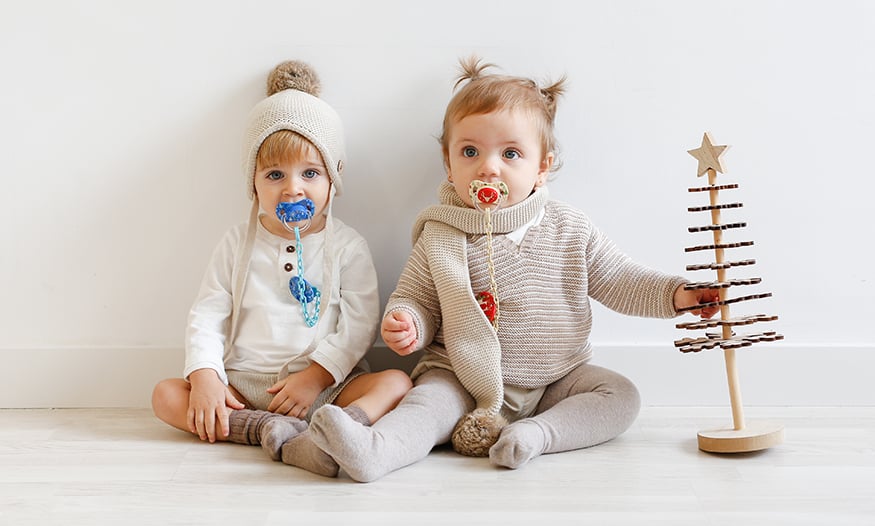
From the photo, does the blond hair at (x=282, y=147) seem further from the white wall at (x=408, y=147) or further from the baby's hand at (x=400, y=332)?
the baby's hand at (x=400, y=332)

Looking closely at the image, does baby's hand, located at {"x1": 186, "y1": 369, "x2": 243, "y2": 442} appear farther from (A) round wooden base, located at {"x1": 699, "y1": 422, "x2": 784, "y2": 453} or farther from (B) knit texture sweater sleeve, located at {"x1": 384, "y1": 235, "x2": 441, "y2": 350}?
(A) round wooden base, located at {"x1": 699, "y1": 422, "x2": 784, "y2": 453}

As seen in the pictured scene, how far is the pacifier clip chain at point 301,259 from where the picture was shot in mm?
1671

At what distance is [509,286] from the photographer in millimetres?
1629

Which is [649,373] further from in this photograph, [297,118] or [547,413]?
[297,118]

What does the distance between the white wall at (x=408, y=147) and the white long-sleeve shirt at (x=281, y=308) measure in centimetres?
9

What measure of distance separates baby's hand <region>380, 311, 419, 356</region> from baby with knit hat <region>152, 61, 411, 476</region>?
79 mm

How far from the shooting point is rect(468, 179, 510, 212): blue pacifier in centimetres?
159

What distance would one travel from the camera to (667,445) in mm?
1535

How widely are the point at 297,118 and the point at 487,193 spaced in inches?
13.8

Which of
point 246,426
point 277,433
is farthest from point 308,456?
point 246,426

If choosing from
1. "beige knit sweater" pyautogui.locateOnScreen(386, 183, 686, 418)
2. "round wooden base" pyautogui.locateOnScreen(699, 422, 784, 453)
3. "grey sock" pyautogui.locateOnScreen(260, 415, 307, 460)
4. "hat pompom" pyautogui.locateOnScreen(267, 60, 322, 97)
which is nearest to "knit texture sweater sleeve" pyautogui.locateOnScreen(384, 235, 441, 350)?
"beige knit sweater" pyautogui.locateOnScreen(386, 183, 686, 418)

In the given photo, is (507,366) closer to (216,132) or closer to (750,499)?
(750,499)

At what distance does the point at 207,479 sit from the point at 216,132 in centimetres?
68

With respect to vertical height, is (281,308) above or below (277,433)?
above
